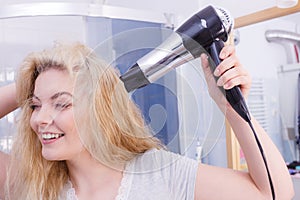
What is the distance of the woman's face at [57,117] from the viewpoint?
→ 25.4 inches

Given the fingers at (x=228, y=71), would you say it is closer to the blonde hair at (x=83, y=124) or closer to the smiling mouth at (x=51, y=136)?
the blonde hair at (x=83, y=124)

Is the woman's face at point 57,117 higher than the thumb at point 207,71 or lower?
lower

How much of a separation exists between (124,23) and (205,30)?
60cm

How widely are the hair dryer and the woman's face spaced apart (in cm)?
14

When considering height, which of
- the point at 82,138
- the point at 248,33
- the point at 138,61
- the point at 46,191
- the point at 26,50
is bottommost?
the point at 46,191

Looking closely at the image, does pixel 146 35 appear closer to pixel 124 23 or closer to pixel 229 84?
pixel 229 84

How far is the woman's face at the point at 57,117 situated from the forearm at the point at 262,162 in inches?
12.6

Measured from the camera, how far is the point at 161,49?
1.84ft

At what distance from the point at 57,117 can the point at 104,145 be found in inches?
4.4

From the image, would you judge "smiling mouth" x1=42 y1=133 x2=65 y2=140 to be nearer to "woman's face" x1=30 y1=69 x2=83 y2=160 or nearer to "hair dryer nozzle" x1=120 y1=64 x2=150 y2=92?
"woman's face" x1=30 y1=69 x2=83 y2=160

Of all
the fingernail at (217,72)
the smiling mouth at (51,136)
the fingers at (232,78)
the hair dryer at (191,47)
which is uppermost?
the hair dryer at (191,47)

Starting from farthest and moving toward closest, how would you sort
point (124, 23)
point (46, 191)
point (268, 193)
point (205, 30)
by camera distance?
point (124, 23) < point (46, 191) < point (268, 193) < point (205, 30)

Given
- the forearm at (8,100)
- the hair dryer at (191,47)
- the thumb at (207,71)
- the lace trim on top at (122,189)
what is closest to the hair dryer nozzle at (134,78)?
the hair dryer at (191,47)

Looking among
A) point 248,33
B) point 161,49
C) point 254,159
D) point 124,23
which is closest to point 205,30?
point 161,49
